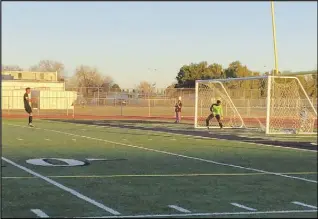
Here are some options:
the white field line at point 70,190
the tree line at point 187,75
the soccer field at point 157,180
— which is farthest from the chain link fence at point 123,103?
the white field line at point 70,190

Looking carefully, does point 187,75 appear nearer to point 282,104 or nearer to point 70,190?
point 282,104

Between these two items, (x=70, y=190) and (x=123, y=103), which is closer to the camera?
(x=70, y=190)

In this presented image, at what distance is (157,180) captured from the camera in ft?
29.8

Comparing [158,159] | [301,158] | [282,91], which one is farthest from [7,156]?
[282,91]

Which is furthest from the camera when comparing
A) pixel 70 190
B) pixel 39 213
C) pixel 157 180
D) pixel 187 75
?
pixel 187 75

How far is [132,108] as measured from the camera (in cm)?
4400

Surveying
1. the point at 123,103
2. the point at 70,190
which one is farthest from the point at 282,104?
the point at 123,103

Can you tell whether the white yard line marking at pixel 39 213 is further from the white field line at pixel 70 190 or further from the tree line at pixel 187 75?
the tree line at pixel 187 75

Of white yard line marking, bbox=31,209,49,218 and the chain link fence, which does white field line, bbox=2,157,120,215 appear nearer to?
white yard line marking, bbox=31,209,49,218

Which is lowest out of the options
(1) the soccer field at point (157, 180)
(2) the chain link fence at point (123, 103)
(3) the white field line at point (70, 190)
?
(1) the soccer field at point (157, 180)

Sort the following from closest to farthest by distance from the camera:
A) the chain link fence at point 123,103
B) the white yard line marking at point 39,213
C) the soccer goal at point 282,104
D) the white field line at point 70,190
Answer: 1. the white yard line marking at point 39,213
2. the white field line at point 70,190
3. the soccer goal at point 282,104
4. the chain link fence at point 123,103

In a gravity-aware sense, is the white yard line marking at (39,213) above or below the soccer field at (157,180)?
above

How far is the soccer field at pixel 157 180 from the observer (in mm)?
6781

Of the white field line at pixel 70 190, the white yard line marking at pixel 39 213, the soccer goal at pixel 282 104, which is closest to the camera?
the white yard line marking at pixel 39 213
